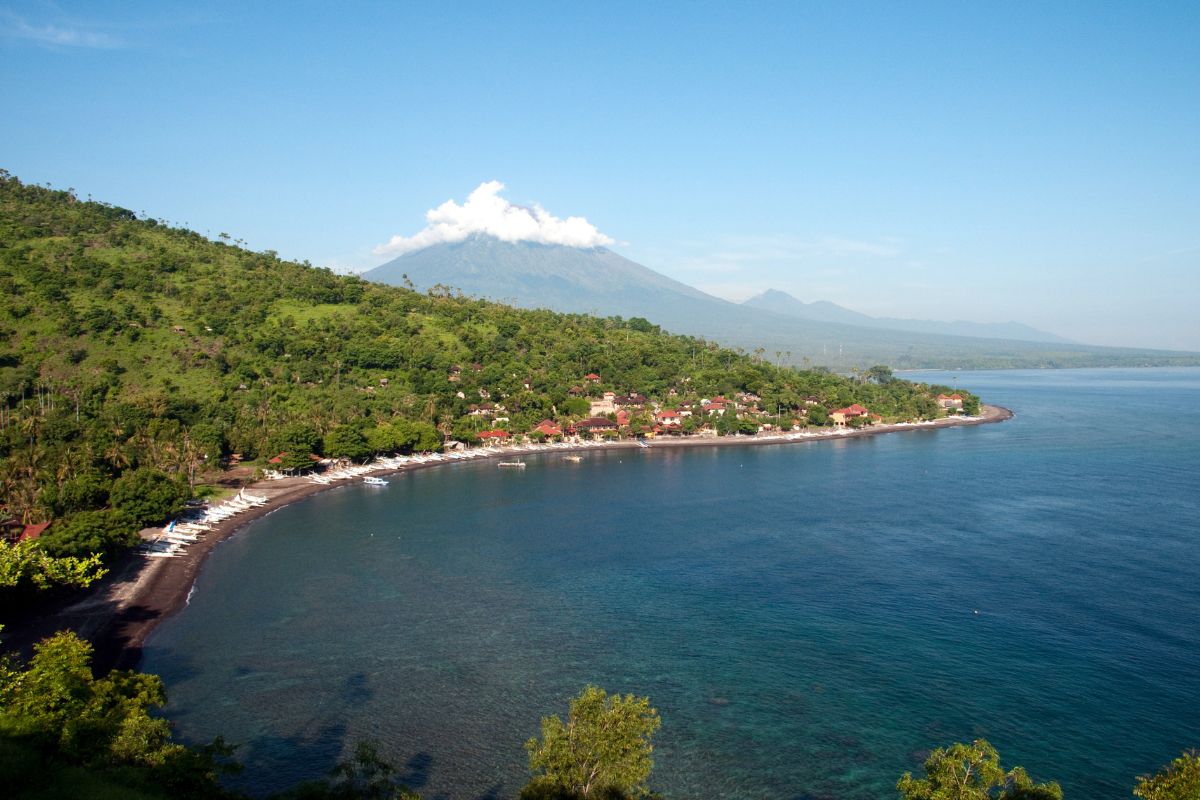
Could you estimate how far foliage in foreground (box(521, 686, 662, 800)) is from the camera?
12.6 metres

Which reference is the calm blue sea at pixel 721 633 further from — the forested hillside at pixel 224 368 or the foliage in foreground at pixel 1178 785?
the forested hillside at pixel 224 368

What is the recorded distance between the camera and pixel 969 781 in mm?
12336

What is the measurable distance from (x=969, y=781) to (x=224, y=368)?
67967 millimetres

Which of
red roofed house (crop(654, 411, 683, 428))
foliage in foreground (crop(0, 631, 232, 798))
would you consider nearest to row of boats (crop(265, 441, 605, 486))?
red roofed house (crop(654, 411, 683, 428))

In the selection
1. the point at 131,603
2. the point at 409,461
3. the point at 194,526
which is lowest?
the point at 131,603

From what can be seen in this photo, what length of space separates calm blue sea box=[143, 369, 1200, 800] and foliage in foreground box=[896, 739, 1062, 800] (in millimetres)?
5305

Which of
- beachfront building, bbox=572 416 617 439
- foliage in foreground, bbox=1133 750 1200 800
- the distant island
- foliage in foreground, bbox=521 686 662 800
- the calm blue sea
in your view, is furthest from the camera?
beachfront building, bbox=572 416 617 439

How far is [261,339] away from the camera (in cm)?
7244

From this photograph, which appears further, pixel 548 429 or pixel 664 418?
pixel 664 418

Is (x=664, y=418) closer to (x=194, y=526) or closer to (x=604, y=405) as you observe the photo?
(x=604, y=405)

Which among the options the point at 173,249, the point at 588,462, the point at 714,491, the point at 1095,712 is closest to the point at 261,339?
the point at 173,249

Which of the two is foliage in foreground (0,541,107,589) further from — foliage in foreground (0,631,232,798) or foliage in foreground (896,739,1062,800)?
foliage in foreground (896,739,1062,800)

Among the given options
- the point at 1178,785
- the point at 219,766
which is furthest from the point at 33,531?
the point at 1178,785

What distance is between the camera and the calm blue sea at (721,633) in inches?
736
